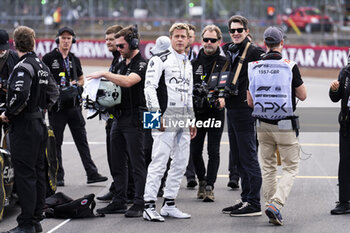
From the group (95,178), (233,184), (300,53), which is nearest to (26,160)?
(95,178)

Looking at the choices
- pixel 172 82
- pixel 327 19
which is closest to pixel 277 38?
pixel 172 82

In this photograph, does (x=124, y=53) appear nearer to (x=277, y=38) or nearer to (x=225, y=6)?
(x=277, y=38)

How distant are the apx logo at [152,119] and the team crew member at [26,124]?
3.80ft

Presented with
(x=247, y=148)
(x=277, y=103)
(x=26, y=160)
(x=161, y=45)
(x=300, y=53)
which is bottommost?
(x=300, y=53)

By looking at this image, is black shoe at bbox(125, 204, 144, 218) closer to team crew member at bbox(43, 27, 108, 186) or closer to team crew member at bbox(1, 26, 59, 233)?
team crew member at bbox(1, 26, 59, 233)

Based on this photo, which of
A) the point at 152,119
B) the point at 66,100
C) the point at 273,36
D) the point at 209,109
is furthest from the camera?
the point at 66,100

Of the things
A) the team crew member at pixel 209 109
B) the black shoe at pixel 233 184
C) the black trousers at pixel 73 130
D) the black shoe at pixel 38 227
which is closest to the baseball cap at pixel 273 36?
the team crew member at pixel 209 109

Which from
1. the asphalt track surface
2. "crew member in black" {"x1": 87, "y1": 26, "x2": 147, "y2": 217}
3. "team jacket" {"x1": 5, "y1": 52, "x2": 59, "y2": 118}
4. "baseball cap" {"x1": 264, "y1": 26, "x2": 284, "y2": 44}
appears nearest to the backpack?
the asphalt track surface

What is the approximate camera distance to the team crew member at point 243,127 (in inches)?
331

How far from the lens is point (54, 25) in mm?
37031

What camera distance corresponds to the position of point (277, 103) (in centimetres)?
787

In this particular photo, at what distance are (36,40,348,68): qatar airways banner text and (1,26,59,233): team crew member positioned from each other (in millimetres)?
19479

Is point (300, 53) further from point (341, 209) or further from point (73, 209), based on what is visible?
point (73, 209)

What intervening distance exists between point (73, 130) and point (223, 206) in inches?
114
